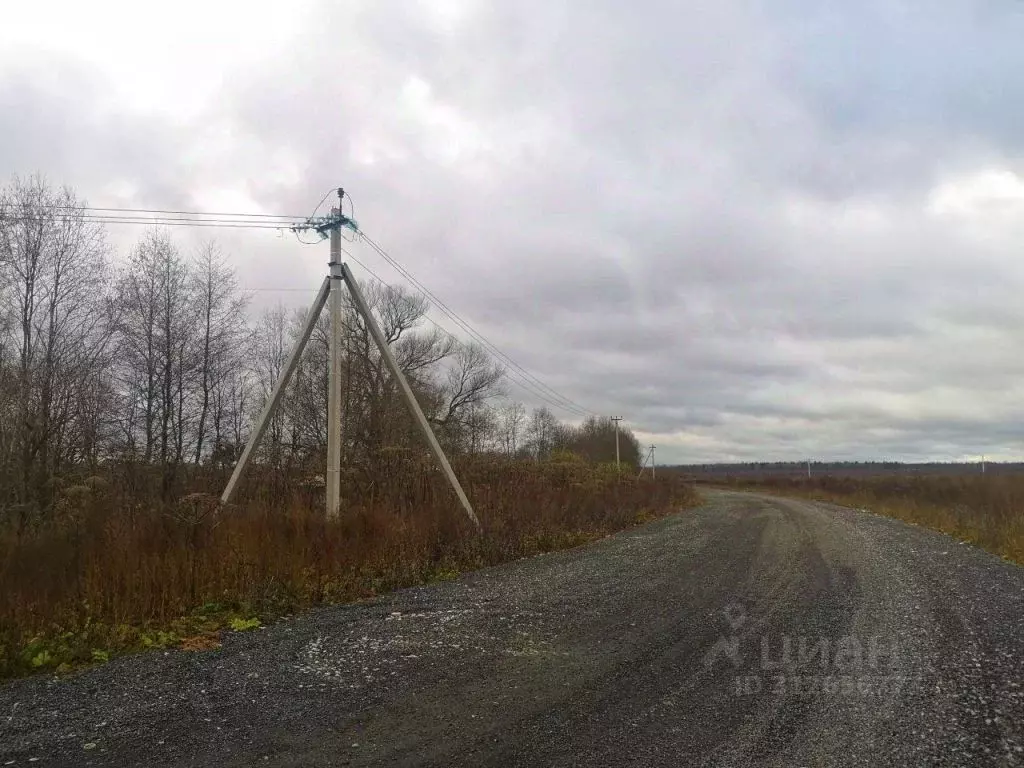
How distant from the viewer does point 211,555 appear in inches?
357

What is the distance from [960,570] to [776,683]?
7.83 metres

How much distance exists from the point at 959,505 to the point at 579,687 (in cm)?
2469

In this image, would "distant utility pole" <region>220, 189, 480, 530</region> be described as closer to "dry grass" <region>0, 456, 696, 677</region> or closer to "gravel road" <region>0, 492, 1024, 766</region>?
"dry grass" <region>0, 456, 696, 677</region>

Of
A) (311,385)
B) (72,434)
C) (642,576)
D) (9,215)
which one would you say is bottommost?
(642,576)

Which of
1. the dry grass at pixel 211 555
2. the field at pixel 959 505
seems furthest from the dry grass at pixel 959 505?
the dry grass at pixel 211 555

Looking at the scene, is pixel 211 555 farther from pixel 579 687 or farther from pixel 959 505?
pixel 959 505

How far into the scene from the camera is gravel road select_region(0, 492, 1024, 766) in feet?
13.7

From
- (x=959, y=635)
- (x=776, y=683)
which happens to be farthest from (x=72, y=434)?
(x=959, y=635)

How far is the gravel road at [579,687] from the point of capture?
4.18m

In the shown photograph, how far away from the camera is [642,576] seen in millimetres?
10531

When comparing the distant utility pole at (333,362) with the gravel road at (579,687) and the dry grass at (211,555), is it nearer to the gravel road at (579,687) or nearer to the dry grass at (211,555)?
the dry grass at (211,555)

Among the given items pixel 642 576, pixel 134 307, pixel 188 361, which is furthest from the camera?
pixel 188 361

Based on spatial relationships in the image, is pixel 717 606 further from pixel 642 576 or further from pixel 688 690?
pixel 688 690

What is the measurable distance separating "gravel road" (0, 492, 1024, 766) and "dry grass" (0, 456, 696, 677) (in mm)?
770
